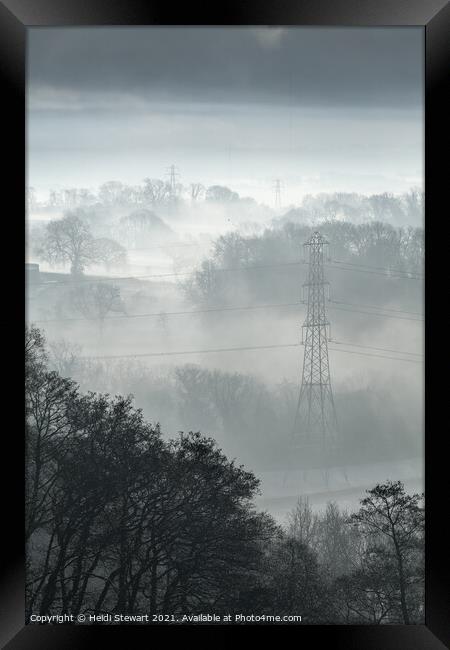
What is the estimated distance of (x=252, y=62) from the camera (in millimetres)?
3158

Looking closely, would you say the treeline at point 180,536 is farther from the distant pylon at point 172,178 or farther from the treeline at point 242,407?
the distant pylon at point 172,178

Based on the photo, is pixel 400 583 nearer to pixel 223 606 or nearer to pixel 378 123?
pixel 223 606

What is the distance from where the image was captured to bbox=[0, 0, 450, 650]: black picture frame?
109 inches

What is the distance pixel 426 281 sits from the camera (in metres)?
2.89

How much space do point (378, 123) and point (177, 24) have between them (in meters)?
Answer: 1.05

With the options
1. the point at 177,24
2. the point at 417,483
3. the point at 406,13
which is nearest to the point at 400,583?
the point at 417,483

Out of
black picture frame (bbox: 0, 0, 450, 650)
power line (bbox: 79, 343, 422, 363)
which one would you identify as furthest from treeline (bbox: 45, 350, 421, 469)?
black picture frame (bbox: 0, 0, 450, 650)

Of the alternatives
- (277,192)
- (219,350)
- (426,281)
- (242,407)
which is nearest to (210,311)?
(219,350)

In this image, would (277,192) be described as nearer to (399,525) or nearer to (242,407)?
(242,407)

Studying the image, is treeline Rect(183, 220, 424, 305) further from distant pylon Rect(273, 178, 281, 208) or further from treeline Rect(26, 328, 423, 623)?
treeline Rect(26, 328, 423, 623)

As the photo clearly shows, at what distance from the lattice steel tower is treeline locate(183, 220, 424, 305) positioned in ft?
0.14

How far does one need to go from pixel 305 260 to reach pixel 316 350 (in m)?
0.43

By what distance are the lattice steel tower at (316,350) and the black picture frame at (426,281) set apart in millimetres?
488

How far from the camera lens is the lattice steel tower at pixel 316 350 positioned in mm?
3154
